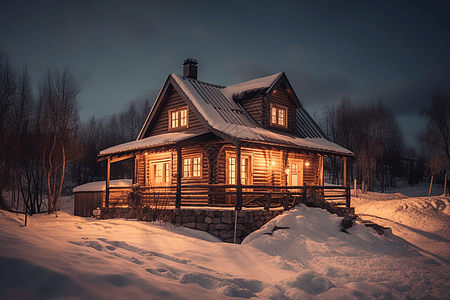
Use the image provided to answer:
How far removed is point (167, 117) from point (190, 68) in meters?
3.97

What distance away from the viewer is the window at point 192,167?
16.6 meters

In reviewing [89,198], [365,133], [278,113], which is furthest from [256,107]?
[365,133]

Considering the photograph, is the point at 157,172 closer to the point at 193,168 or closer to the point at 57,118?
the point at 193,168

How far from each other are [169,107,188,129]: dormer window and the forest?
702cm

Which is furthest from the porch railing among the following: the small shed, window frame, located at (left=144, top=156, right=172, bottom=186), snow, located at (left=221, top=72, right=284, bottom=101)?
snow, located at (left=221, top=72, right=284, bottom=101)

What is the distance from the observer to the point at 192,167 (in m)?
17.0

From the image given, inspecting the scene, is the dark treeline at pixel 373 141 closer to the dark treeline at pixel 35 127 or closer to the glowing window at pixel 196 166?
the glowing window at pixel 196 166

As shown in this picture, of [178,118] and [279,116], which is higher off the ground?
[279,116]

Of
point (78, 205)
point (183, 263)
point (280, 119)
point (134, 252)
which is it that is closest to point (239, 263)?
point (183, 263)

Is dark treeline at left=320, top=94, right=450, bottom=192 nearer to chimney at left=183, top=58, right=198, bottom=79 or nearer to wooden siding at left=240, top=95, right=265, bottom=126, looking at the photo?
wooden siding at left=240, top=95, right=265, bottom=126

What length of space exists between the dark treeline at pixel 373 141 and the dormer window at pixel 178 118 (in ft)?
71.3

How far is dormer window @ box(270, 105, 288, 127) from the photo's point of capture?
61.2 feet

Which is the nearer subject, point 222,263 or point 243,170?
point 222,263

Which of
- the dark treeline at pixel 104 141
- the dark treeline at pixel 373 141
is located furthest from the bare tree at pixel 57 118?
Result: the dark treeline at pixel 373 141
